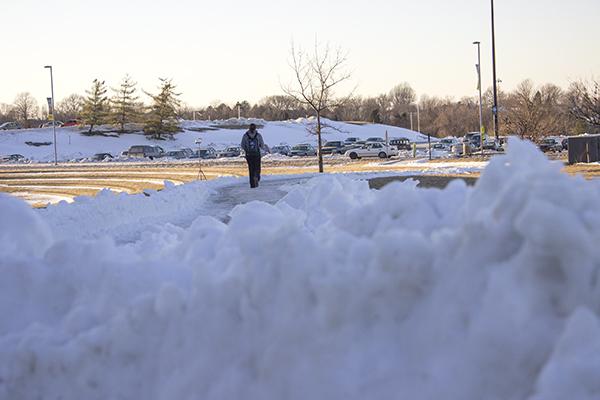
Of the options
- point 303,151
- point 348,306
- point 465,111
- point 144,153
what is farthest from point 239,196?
point 465,111

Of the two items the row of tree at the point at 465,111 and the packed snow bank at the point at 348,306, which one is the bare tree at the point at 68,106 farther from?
the packed snow bank at the point at 348,306

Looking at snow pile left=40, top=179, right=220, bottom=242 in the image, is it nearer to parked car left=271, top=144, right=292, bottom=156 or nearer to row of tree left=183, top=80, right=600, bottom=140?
row of tree left=183, top=80, right=600, bottom=140

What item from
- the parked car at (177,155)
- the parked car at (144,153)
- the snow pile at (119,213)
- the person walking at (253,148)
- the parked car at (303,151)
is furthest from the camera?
the parked car at (144,153)

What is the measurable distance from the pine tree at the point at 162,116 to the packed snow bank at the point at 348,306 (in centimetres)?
9792

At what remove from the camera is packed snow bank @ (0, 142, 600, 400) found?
9.69 feet

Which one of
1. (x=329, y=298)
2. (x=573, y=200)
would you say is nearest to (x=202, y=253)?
(x=329, y=298)

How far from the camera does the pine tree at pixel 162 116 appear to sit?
102 meters

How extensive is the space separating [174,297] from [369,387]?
3.65 ft

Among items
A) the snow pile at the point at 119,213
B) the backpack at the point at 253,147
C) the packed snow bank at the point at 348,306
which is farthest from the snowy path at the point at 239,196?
the packed snow bank at the point at 348,306

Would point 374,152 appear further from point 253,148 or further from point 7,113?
point 7,113

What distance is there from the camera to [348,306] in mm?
3387

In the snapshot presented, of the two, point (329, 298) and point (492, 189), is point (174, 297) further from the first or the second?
point (492, 189)

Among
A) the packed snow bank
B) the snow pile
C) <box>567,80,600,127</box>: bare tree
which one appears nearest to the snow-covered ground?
<box>567,80,600,127</box>: bare tree

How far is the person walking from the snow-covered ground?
58.2m
